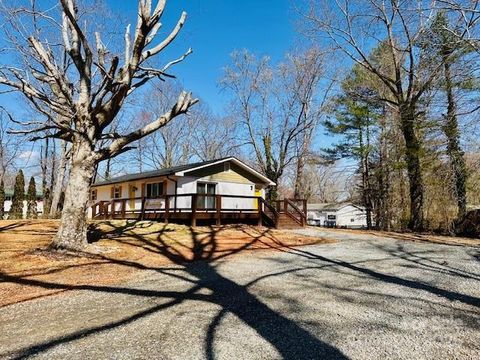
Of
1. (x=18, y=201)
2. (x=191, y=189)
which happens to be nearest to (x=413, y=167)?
(x=191, y=189)

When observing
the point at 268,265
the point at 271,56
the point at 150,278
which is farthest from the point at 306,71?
the point at 150,278

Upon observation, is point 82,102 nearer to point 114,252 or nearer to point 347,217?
point 114,252

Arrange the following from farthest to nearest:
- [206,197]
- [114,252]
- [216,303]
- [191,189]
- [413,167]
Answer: [206,197], [191,189], [413,167], [114,252], [216,303]

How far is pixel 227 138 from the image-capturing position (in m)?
35.2

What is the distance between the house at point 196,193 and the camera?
15609 mm

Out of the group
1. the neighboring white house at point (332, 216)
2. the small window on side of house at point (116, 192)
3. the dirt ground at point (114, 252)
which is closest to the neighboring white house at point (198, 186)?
the small window on side of house at point (116, 192)

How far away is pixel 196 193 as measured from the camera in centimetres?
1520

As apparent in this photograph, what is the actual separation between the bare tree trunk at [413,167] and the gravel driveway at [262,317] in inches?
333

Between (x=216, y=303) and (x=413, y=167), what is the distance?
13.5 meters

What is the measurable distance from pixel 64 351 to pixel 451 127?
12.7 m

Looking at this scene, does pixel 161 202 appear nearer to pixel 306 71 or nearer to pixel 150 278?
pixel 150 278

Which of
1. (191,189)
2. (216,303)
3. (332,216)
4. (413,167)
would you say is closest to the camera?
(216,303)

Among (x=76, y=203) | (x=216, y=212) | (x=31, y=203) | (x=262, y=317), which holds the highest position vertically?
(x=31, y=203)

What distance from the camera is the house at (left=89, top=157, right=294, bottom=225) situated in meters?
15.6
